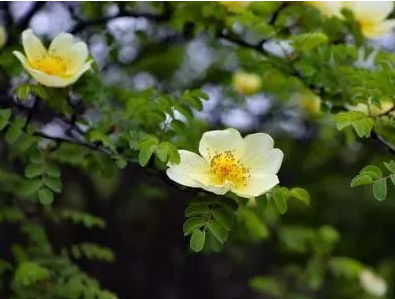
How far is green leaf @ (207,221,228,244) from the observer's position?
108 cm

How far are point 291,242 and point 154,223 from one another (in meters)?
0.91

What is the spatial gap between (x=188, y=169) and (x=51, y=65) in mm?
334

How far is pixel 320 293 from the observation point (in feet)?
10.2

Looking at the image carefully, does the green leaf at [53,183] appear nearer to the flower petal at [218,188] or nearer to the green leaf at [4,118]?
the green leaf at [4,118]

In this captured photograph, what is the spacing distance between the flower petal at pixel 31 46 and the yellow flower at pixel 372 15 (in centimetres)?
60

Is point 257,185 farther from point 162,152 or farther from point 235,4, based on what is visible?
point 235,4

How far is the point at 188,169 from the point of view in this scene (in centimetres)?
114

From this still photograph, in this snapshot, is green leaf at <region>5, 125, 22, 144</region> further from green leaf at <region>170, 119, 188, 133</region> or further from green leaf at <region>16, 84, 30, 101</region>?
green leaf at <region>170, 119, 188, 133</region>

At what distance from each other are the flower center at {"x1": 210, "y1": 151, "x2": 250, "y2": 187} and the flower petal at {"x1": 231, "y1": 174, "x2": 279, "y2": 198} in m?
0.01

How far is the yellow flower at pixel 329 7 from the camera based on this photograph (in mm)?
1584

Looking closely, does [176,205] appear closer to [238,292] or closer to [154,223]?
[154,223]

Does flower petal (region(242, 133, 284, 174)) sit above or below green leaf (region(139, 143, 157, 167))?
below

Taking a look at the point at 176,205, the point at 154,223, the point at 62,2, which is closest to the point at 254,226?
the point at 62,2

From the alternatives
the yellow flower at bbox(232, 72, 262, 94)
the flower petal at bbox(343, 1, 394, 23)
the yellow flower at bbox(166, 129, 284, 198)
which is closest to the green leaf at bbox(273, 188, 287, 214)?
the yellow flower at bbox(166, 129, 284, 198)
